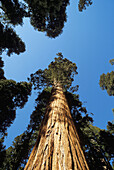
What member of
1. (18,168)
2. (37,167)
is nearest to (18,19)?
(37,167)

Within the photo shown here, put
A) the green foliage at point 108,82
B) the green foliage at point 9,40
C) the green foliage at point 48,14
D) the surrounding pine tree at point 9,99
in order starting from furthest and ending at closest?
the green foliage at point 108,82 → the green foliage at point 9,40 → the surrounding pine tree at point 9,99 → the green foliage at point 48,14

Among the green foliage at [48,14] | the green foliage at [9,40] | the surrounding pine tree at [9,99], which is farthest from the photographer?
the green foliage at [9,40]

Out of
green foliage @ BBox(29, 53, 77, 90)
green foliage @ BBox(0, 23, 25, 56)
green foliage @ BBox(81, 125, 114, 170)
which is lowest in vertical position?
green foliage @ BBox(81, 125, 114, 170)

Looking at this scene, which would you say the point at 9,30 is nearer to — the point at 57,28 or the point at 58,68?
the point at 57,28

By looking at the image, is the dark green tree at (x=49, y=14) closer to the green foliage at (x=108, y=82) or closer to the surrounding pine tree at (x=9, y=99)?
the surrounding pine tree at (x=9, y=99)

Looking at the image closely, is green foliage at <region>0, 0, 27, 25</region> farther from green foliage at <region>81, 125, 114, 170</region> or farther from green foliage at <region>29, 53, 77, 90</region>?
green foliage at <region>81, 125, 114, 170</region>

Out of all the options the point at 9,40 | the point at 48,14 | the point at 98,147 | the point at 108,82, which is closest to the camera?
the point at 98,147

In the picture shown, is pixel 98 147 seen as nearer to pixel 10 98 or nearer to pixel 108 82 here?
pixel 10 98

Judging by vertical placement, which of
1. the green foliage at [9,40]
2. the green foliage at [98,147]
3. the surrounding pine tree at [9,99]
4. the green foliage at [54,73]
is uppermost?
the green foliage at [9,40]

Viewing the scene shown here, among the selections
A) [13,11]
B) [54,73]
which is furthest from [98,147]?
[13,11]

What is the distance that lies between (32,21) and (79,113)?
1043 centimetres

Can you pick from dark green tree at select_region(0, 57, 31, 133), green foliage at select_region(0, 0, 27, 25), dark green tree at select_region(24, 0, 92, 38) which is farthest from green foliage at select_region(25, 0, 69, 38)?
dark green tree at select_region(0, 57, 31, 133)

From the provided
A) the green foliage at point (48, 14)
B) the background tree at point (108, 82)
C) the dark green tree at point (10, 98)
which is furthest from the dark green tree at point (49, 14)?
the background tree at point (108, 82)

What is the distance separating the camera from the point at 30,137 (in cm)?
675
